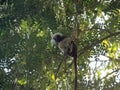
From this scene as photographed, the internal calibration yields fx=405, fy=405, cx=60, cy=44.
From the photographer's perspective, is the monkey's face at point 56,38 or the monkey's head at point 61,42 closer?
the monkey's head at point 61,42

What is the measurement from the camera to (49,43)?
250 inches

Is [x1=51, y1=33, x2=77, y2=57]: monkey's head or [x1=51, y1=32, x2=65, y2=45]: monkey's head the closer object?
[x1=51, y1=33, x2=77, y2=57]: monkey's head

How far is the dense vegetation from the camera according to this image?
5.88 meters

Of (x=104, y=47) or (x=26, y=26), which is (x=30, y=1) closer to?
(x=26, y=26)

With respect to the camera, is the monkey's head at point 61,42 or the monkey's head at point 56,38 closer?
the monkey's head at point 61,42

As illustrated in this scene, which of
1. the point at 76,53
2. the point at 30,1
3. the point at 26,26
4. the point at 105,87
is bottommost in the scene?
the point at 105,87

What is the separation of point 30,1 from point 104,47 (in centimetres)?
140

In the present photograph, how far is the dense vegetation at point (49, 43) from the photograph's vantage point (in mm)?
5875

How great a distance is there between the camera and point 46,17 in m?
6.41

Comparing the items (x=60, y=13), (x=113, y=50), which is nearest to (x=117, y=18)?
(x=113, y=50)

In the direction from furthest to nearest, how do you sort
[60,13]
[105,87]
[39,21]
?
[39,21] < [105,87] < [60,13]

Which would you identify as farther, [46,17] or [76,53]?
[46,17]

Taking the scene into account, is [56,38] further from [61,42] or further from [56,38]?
[61,42]

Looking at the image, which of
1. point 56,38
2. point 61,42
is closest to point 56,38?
point 56,38
